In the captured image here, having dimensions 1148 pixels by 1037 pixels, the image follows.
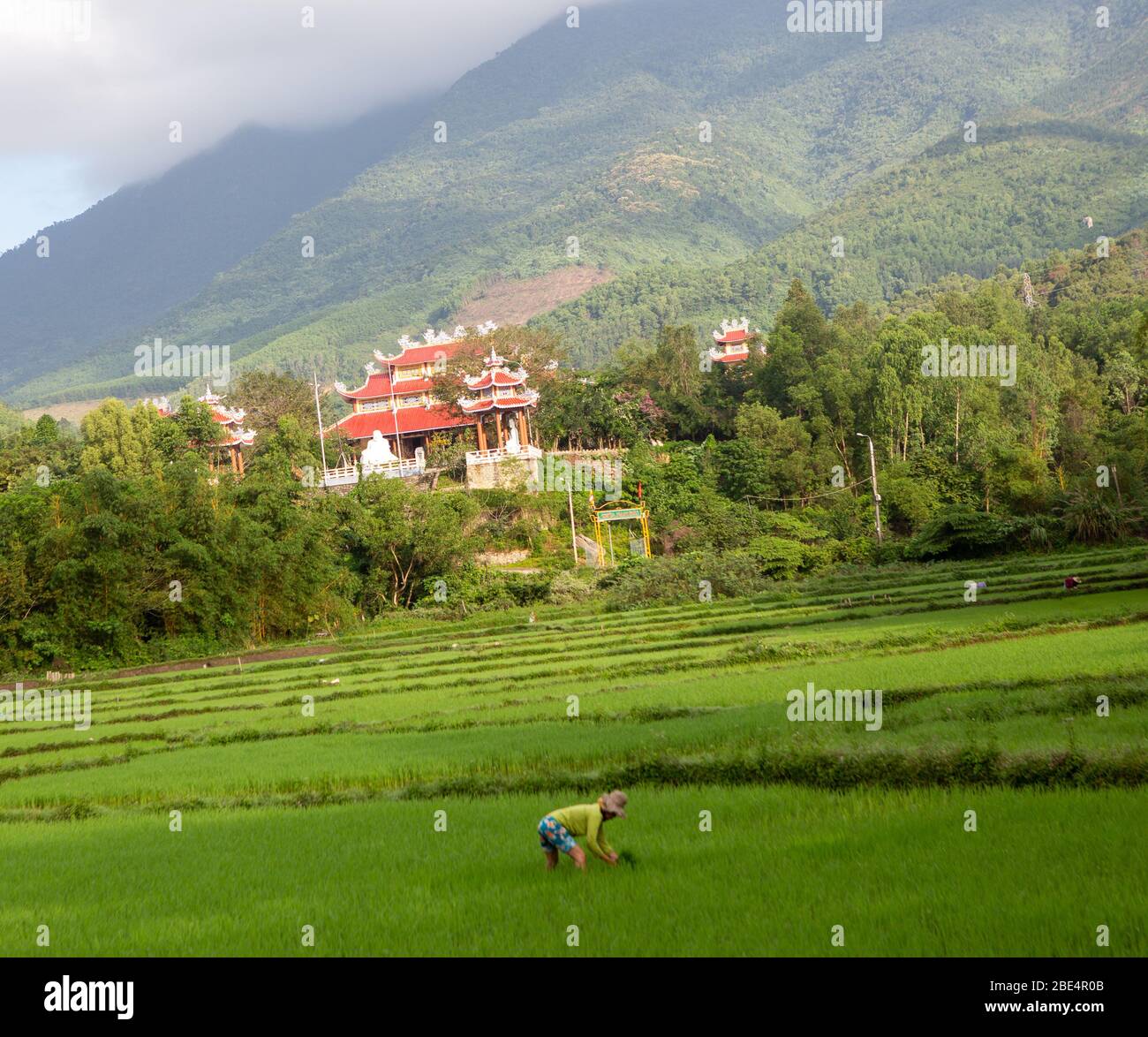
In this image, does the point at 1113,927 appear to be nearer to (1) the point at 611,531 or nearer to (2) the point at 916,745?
(2) the point at 916,745

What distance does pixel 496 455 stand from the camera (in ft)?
147

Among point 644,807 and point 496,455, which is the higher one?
point 496,455

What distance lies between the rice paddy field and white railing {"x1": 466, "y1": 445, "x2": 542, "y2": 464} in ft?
72.0

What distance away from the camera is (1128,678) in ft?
44.1

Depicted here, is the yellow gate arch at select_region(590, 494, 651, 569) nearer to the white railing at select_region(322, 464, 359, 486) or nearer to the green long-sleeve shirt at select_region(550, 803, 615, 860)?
the white railing at select_region(322, 464, 359, 486)

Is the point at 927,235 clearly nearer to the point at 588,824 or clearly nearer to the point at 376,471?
the point at 376,471

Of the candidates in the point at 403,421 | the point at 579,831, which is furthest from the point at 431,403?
the point at 579,831

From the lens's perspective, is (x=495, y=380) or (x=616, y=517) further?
(x=495, y=380)

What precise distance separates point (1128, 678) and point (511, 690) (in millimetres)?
10258

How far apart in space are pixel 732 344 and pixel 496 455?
21785 millimetres

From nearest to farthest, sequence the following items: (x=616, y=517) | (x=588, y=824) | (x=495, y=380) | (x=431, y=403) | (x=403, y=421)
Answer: (x=588, y=824) → (x=616, y=517) → (x=495, y=380) → (x=403, y=421) → (x=431, y=403)

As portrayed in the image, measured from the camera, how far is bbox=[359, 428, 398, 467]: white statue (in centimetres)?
4647

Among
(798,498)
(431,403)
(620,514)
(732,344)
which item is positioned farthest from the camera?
(732,344)
